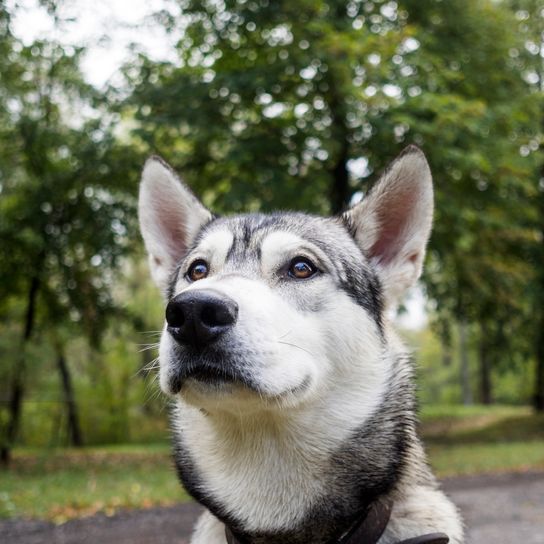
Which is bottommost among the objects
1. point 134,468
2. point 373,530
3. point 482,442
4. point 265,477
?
point 482,442

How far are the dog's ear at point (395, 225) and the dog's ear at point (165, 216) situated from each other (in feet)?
3.22

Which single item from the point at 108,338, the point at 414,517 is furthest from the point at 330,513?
the point at 108,338

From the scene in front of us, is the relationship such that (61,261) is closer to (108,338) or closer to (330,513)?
(108,338)

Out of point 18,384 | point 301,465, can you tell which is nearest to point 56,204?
point 18,384

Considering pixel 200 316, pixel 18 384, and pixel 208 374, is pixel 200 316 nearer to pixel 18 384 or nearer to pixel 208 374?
pixel 208 374

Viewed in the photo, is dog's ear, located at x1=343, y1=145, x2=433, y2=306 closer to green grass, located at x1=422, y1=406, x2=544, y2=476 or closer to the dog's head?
the dog's head

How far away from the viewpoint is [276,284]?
311cm

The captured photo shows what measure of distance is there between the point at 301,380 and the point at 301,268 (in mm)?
648

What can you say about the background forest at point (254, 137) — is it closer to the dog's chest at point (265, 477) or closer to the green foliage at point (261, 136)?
the green foliage at point (261, 136)

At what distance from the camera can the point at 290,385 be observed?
2742mm

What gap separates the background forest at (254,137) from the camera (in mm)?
11969

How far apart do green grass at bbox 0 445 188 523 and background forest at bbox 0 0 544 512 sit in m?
1.49

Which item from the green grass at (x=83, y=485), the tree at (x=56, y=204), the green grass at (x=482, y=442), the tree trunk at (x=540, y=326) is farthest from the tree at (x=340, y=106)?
the green grass at (x=83, y=485)

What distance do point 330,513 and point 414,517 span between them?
1.46 ft
